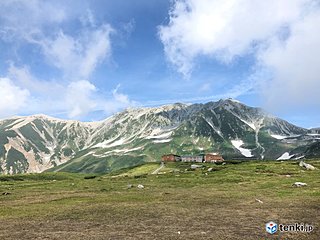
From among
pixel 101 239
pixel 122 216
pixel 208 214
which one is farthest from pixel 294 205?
pixel 101 239

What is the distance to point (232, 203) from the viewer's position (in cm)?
4800

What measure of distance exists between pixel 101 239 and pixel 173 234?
21.3 feet

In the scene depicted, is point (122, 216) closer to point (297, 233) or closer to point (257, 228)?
point (257, 228)

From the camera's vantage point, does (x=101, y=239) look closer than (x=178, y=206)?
Yes

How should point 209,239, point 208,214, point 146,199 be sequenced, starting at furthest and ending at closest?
point 146,199
point 208,214
point 209,239

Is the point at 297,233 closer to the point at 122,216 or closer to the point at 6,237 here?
the point at 122,216

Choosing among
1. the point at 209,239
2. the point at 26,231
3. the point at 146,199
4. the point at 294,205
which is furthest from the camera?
the point at 146,199

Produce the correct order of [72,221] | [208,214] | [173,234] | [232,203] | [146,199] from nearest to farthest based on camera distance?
1. [173,234]
2. [72,221]
3. [208,214]
4. [232,203]
5. [146,199]

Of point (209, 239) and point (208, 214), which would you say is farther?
point (208, 214)

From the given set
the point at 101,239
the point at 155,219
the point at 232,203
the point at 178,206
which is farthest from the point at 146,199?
the point at 101,239

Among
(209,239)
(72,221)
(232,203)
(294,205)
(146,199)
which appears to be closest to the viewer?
(209,239)

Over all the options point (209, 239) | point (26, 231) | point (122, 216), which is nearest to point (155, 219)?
point (122, 216)

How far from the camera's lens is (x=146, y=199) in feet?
181

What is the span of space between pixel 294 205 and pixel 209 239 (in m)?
21.3
